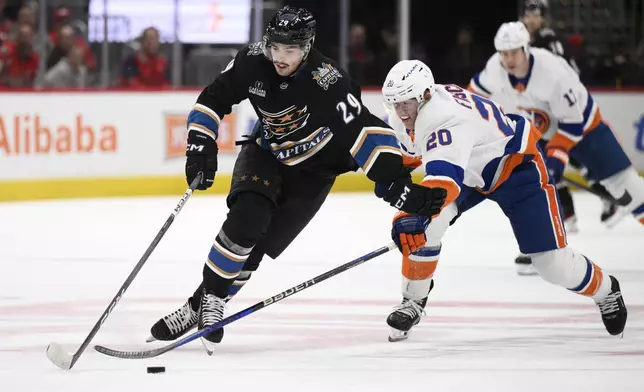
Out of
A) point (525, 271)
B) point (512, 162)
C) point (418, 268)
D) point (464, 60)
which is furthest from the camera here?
point (464, 60)

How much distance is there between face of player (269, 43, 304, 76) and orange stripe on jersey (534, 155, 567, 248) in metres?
0.95

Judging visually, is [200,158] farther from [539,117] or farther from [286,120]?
[539,117]

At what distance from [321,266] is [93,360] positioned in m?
2.29

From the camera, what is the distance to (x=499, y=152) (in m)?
3.95

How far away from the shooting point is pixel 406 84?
3.76m

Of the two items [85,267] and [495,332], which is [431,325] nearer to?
[495,332]

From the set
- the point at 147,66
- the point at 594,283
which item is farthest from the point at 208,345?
the point at 147,66

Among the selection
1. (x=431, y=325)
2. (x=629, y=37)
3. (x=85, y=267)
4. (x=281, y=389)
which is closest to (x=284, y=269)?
(x=85, y=267)

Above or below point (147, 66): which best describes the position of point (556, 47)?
above

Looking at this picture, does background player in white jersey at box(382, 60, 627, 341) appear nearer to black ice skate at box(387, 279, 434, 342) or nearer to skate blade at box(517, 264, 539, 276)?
black ice skate at box(387, 279, 434, 342)

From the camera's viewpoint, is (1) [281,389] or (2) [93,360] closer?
(1) [281,389]

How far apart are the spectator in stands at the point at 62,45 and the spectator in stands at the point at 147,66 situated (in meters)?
0.43

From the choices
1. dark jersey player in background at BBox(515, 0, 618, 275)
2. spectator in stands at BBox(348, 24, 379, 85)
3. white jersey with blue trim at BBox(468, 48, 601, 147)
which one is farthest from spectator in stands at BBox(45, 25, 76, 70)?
white jersey with blue trim at BBox(468, 48, 601, 147)

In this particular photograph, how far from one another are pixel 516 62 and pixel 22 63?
4039 mm
